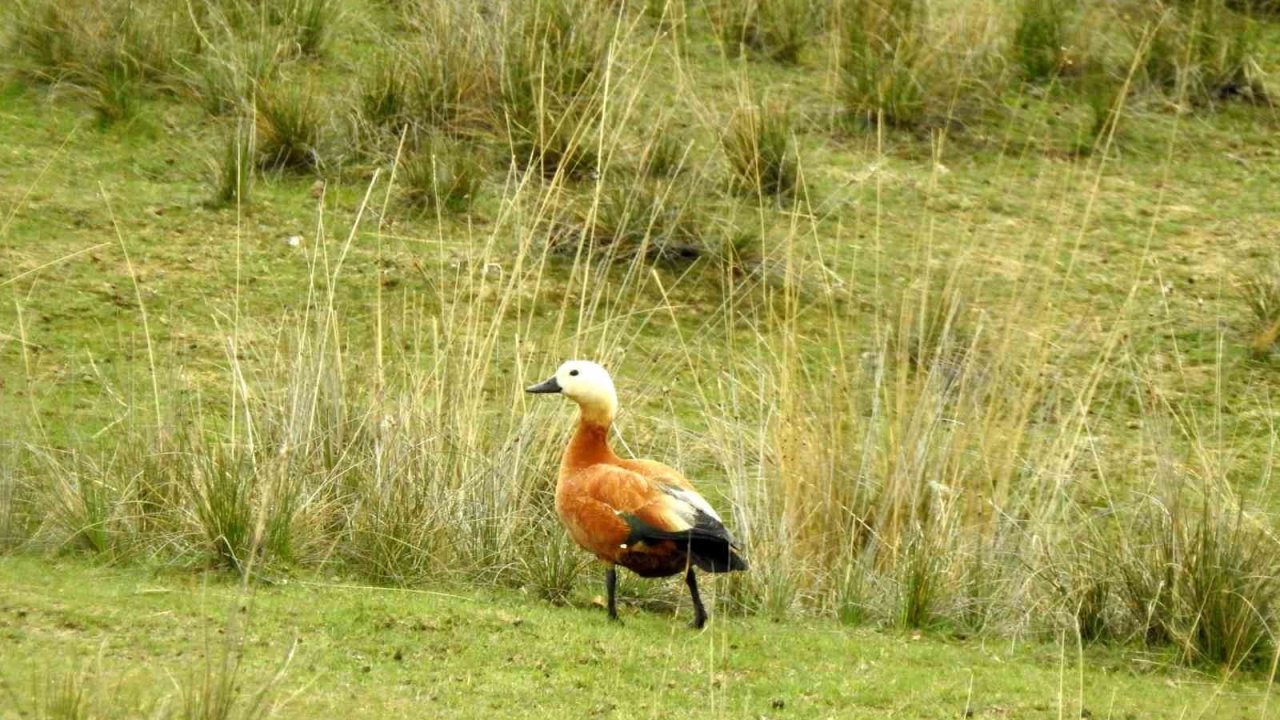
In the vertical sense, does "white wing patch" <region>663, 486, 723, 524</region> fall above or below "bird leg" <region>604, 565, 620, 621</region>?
above

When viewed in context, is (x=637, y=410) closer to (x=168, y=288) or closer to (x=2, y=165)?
(x=168, y=288)

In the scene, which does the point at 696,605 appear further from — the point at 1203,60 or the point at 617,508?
the point at 1203,60

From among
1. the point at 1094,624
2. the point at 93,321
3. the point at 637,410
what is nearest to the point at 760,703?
the point at 1094,624

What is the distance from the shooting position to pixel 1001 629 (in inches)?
275

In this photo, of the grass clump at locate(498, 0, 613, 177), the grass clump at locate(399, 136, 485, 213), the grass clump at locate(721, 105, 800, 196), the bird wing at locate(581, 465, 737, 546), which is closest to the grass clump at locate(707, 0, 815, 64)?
the grass clump at locate(498, 0, 613, 177)

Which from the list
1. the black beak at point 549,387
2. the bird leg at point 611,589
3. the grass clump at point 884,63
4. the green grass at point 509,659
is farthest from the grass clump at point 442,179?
the bird leg at point 611,589

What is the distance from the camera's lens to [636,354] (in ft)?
32.2

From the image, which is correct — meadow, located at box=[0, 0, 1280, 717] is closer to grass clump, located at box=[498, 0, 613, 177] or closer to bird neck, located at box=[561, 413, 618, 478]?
grass clump, located at box=[498, 0, 613, 177]

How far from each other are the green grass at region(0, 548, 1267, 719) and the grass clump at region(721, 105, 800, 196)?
4.45m

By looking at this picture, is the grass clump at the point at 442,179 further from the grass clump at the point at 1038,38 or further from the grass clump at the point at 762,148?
the grass clump at the point at 1038,38

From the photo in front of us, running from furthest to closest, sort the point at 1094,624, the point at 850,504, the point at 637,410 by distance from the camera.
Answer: the point at 637,410
the point at 850,504
the point at 1094,624

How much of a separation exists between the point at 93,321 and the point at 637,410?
2.60 metres

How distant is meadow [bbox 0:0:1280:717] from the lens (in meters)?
6.23

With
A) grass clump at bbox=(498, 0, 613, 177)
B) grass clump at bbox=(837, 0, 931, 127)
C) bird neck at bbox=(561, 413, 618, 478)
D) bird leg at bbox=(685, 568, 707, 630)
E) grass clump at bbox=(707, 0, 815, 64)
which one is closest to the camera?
bird leg at bbox=(685, 568, 707, 630)
